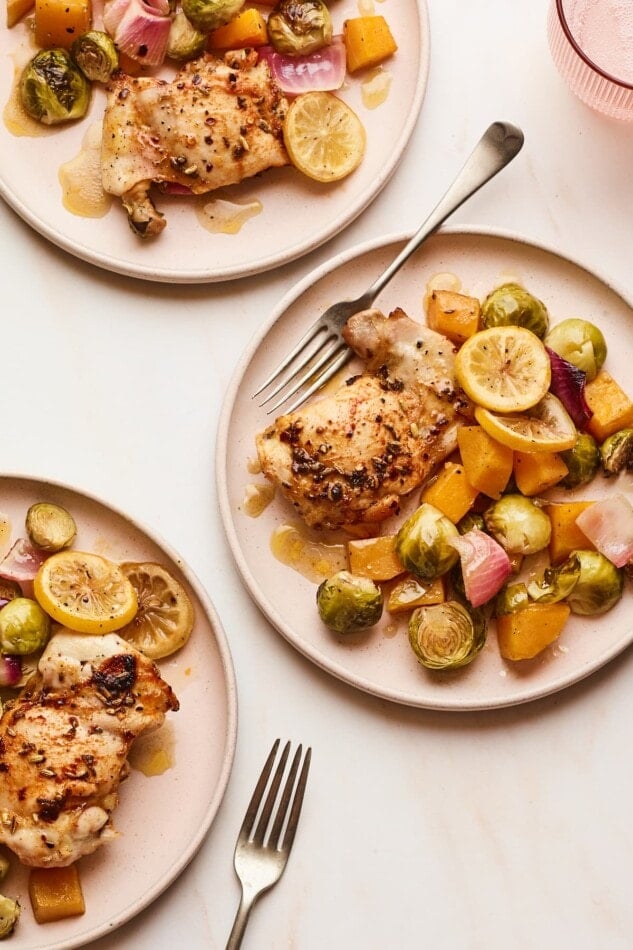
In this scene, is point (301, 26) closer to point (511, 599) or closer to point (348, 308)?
point (348, 308)

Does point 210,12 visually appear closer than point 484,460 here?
No

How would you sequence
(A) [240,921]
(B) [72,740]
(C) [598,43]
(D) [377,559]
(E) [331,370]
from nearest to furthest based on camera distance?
(B) [72,740], (A) [240,921], (D) [377,559], (E) [331,370], (C) [598,43]

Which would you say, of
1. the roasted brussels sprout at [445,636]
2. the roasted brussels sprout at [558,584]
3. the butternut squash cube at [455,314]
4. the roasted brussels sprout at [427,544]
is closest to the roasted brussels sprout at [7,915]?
the roasted brussels sprout at [445,636]

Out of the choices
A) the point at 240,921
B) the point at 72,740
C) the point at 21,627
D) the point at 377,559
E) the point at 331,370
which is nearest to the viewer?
the point at 72,740

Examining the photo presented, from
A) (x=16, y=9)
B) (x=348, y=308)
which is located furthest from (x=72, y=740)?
(x=16, y=9)

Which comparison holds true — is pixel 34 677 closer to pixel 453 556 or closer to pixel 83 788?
pixel 83 788

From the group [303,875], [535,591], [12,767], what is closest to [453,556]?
[535,591]

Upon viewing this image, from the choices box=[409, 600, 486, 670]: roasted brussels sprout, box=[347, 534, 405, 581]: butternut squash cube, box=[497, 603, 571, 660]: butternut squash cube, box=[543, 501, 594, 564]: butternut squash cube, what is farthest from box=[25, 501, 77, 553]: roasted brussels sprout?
box=[543, 501, 594, 564]: butternut squash cube
